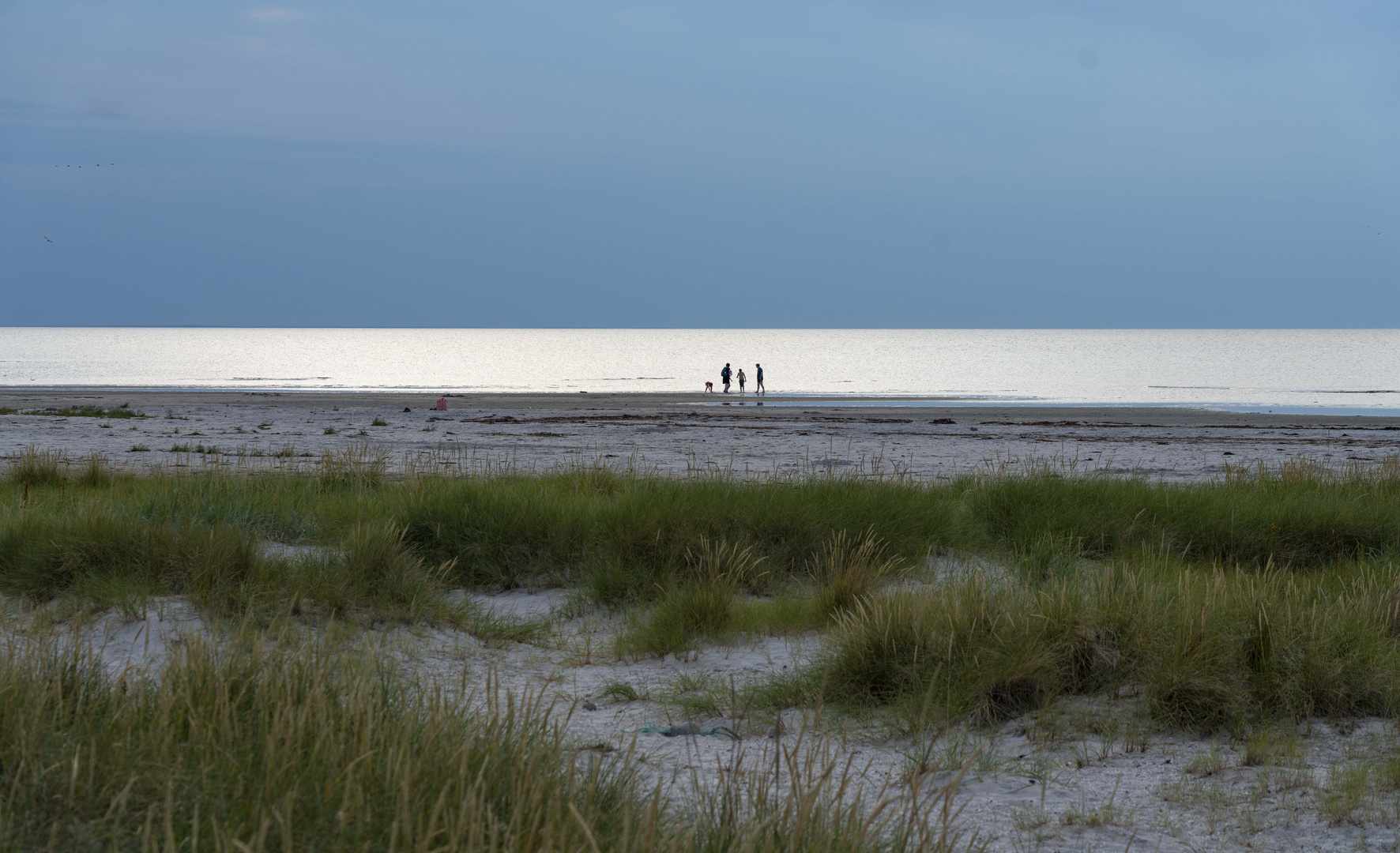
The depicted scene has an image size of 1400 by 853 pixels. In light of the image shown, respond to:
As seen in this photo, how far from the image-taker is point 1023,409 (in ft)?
134

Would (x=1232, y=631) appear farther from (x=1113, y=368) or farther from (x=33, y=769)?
(x=1113, y=368)

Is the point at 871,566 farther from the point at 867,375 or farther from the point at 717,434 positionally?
the point at 867,375

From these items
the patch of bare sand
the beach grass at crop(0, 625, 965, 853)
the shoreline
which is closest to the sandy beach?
the shoreline

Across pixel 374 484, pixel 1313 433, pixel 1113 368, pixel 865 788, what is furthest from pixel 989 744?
pixel 1113 368

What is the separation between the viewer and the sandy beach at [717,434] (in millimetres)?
16406

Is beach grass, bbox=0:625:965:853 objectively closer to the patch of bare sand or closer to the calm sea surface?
the patch of bare sand

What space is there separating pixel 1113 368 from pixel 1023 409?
59.9m

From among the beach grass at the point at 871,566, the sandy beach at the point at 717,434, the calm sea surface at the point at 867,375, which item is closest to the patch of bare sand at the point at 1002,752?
the beach grass at the point at 871,566

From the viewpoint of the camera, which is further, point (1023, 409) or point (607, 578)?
point (1023, 409)

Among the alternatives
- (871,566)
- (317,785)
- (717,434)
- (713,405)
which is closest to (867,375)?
(713,405)

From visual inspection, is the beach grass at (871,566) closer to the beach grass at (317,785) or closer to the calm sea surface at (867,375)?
the beach grass at (317,785)

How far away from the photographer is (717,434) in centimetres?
2394

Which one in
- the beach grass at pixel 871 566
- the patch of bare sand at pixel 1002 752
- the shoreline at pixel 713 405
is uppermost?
the shoreline at pixel 713 405

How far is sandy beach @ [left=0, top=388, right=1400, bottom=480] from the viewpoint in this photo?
16.4 metres
